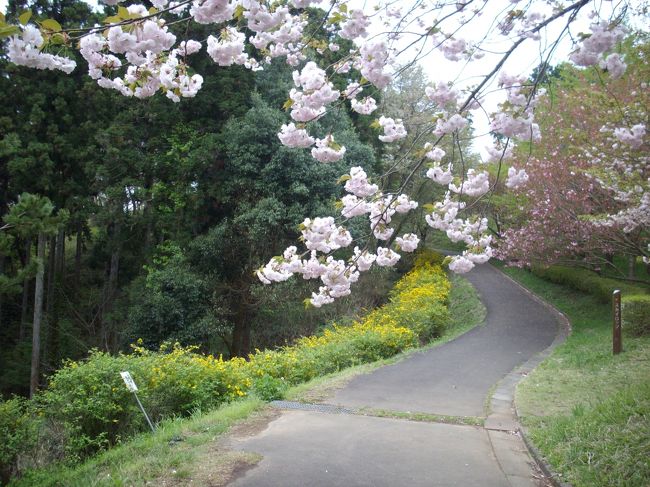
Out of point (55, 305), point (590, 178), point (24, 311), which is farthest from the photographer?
point (55, 305)

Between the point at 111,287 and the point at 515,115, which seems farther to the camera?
the point at 111,287

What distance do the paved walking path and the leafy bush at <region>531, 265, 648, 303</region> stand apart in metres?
7.41

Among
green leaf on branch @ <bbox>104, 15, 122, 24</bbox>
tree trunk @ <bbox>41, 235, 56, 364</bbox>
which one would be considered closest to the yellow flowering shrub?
green leaf on branch @ <bbox>104, 15, 122, 24</bbox>

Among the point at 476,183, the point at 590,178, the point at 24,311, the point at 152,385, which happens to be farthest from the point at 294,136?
the point at 24,311

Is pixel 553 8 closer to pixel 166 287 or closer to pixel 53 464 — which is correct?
pixel 53 464

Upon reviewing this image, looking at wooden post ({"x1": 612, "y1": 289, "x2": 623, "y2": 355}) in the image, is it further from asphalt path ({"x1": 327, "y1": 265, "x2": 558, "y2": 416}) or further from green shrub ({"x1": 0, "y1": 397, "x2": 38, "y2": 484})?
green shrub ({"x1": 0, "y1": 397, "x2": 38, "y2": 484})

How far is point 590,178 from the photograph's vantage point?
11078 millimetres

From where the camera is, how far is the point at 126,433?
225 inches

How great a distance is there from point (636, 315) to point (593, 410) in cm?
569

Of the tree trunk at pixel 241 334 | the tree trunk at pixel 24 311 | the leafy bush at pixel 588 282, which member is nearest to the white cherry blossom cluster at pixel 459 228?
the leafy bush at pixel 588 282

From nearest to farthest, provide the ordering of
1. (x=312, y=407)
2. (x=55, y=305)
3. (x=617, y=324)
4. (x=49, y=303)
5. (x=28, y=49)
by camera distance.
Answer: (x=28, y=49), (x=312, y=407), (x=617, y=324), (x=49, y=303), (x=55, y=305)

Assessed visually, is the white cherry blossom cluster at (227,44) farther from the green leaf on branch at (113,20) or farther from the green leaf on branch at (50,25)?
the green leaf on branch at (50,25)

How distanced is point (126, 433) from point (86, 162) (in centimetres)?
1072

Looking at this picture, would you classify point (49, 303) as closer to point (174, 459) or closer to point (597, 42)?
point (174, 459)
